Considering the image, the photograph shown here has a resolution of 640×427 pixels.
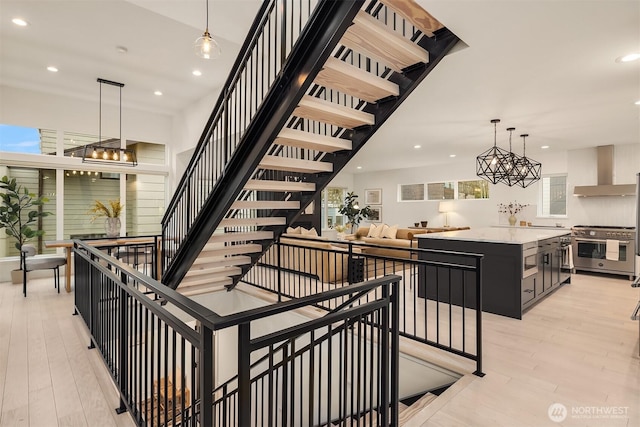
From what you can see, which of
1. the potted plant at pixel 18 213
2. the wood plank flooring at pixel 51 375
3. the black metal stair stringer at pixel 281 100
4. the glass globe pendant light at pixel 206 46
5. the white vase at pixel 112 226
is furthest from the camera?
the potted plant at pixel 18 213

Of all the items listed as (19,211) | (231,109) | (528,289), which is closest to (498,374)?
(528,289)

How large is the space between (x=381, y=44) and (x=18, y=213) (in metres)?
7.04

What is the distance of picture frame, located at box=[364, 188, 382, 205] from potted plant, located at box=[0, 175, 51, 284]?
30.6ft

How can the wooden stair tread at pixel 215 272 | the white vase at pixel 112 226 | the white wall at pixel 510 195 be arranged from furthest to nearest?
the white wall at pixel 510 195 → the white vase at pixel 112 226 → the wooden stair tread at pixel 215 272

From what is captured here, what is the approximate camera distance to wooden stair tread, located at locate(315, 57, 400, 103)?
2.22 meters

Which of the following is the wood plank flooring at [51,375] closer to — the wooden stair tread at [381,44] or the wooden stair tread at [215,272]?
the wooden stair tread at [215,272]

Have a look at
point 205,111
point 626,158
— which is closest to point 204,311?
point 205,111

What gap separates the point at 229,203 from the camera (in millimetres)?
3051

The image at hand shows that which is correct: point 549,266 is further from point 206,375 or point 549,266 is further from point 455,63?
point 206,375

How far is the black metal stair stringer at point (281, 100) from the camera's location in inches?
76.3

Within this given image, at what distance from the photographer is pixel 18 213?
5852 millimetres

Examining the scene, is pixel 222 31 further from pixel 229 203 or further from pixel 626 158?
pixel 626 158

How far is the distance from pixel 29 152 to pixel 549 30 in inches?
327

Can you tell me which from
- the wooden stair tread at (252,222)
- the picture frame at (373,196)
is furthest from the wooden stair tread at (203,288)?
the picture frame at (373,196)
